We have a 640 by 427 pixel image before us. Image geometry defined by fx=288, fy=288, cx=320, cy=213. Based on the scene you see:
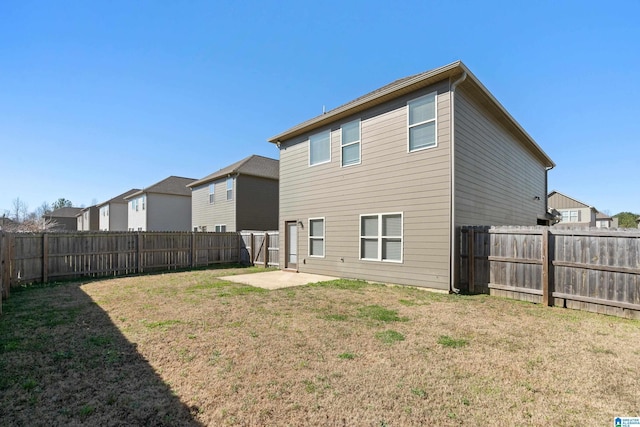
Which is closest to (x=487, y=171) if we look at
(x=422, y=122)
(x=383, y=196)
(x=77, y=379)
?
(x=422, y=122)

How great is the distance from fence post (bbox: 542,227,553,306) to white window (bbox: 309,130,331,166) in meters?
6.72

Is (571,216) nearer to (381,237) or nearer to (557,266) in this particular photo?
(557,266)

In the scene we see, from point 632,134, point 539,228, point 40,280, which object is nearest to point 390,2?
point 539,228

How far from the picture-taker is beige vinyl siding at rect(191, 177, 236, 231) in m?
18.4

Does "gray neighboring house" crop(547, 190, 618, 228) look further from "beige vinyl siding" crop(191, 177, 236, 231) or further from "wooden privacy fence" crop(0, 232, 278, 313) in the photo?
"wooden privacy fence" crop(0, 232, 278, 313)

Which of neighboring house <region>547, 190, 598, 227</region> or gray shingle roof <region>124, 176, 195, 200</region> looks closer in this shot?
gray shingle roof <region>124, 176, 195, 200</region>

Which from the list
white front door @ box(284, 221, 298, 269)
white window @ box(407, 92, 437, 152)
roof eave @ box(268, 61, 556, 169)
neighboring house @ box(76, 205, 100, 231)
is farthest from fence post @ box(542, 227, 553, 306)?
neighboring house @ box(76, 205, 100, 231)

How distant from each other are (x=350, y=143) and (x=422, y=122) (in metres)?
2.57

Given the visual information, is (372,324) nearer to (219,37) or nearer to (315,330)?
(315,330)

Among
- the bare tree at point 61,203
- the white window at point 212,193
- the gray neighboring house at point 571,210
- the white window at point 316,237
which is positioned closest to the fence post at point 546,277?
the white window at point 316,237

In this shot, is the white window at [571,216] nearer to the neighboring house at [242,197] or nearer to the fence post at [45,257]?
the neighboring house at [242,197]

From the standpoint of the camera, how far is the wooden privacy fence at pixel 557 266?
18.1ft

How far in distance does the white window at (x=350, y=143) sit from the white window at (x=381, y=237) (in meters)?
2.01

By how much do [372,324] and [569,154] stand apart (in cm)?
2357
